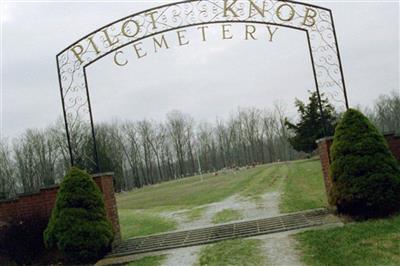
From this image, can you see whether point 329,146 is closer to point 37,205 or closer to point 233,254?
point 233,254

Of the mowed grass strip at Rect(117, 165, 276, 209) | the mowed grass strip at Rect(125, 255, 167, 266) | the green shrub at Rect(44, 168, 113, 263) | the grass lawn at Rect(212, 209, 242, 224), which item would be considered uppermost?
the green shrub at Rect(44, 168, 113, 263)

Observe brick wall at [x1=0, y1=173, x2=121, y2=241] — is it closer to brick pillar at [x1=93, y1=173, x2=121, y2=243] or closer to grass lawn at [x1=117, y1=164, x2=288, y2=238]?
brick pillar at [x1=93, y1=173, x2=121, y2=243]

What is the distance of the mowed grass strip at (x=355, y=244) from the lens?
6.66 meters

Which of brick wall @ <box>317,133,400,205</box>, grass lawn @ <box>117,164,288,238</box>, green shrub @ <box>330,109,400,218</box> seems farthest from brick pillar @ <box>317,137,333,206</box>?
grass lawn @ <box>117,164,288,238</box>

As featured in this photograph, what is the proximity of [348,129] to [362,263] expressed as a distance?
3863 mm

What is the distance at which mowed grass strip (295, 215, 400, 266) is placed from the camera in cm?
666

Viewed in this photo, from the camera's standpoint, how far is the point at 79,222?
9.59 m

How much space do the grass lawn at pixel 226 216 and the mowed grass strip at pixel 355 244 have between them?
370cm

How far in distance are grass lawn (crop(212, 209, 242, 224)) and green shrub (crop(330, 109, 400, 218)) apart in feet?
11.5

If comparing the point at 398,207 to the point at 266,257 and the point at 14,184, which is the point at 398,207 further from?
the point at 14,184

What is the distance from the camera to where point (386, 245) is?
7.11m

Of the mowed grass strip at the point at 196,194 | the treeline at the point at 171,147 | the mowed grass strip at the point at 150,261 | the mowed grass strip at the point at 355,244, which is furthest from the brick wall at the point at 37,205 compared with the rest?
the treeline at the point at 171,147

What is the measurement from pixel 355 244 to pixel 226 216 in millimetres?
5932

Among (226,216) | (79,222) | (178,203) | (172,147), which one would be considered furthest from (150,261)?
(172,147)
